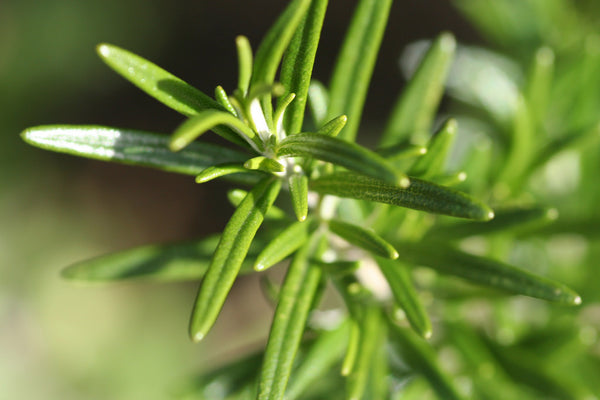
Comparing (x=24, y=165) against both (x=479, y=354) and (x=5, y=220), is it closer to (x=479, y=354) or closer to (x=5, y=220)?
(x=5, y=220)

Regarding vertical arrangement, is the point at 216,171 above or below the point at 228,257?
above

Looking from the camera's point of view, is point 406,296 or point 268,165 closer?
point 268,165

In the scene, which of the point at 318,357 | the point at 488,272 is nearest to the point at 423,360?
the point at 318,357

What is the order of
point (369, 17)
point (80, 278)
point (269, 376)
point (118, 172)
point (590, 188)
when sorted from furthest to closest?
point (118, 172)
point (590, 188)
point (80, 278)
point (369, 17)
point (269, 376)

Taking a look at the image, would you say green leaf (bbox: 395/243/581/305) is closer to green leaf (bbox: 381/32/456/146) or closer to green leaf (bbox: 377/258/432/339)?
green leaf (bbox: 377/258/432/339)

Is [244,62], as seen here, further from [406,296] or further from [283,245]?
[406,296]

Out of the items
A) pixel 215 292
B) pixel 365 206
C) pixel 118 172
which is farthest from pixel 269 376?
pixel 118 172

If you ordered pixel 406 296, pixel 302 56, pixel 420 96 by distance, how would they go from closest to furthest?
1. pixel 302 56
2. pixel 406 296
3. pixel 420 96
